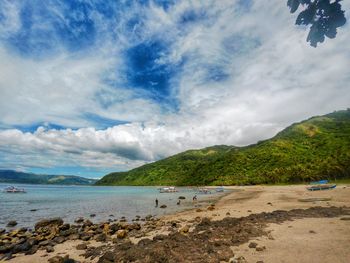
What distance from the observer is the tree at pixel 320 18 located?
16.2ft

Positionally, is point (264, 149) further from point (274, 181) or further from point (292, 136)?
→ point (274, 181)

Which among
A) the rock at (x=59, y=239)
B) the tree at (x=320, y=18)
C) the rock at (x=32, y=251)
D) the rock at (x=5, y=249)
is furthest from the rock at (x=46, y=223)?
the tree at (x=320, y=18)

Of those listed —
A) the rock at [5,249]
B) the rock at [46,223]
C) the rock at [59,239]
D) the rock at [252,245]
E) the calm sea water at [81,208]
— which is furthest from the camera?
the calm sea water at [81,208]

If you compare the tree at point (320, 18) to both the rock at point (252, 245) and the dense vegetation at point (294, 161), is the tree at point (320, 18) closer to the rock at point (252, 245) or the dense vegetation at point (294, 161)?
the rock at point (252, 245)

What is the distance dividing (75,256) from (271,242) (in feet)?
41.1

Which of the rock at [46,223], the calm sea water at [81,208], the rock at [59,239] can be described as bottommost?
the rock at [59,239]

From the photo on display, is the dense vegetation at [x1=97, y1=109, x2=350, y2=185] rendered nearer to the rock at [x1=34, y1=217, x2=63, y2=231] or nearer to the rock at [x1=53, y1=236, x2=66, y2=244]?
the rock at [x1=34, y1=217, x2=63, y2=231]

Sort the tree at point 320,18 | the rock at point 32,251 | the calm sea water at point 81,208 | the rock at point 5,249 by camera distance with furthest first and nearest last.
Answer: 1. the calm sea water at point 81,208
2. the rock at point 5,249
3. the rock at point 32,251
4. the tree at point 320,18

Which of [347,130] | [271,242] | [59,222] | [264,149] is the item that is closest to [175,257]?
[271,242]

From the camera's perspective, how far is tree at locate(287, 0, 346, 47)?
4.93 meters

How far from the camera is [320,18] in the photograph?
5.20 meters

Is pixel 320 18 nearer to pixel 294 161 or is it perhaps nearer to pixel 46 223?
pixel 46 223

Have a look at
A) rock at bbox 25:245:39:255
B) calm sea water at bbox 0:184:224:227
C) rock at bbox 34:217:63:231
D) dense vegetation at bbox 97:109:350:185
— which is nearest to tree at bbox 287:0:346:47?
rock at bbox 25:245:39:255

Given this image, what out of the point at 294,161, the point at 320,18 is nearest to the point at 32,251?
the point at 320,18
